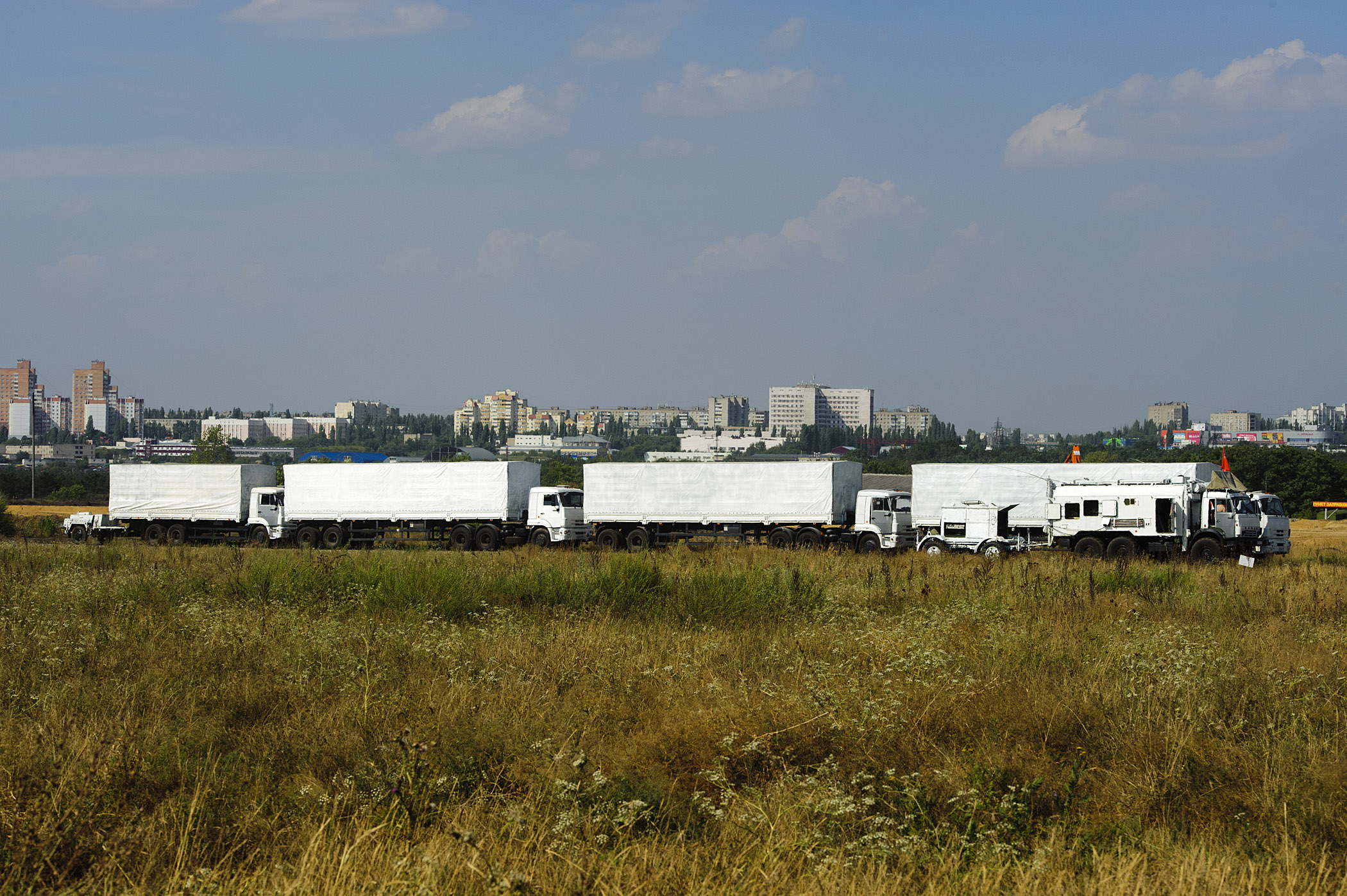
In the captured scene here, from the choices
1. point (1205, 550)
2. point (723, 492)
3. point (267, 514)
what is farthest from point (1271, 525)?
point (267, 514)

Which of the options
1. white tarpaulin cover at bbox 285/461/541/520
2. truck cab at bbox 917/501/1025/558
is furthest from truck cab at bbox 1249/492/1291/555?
white tarpaulin cover at bbox 285/461/541/520

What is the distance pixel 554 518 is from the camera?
3959cm

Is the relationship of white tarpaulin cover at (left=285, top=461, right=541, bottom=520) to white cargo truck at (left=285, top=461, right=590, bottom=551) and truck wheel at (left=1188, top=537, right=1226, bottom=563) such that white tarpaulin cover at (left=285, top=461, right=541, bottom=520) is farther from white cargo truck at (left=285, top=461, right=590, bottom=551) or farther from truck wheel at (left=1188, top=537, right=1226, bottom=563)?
truck wheel at (left=1188, top=537, right=1226, bottom=563)

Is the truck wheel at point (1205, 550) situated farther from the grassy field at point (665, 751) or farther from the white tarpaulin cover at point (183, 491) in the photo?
the white tarpaulin cover at point (183, 491)

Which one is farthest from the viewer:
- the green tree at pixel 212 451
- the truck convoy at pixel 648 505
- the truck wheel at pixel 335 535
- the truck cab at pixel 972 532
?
the green tree at pixel 212 451

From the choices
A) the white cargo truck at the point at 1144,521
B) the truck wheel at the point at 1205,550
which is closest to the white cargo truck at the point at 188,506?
the white cargo truck at the point at 1144,521

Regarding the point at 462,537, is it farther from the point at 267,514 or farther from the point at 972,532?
the point at 972,532

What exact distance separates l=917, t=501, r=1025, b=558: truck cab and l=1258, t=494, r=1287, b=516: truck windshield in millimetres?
6912

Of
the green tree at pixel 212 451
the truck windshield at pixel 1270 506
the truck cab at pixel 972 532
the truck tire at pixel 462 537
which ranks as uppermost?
the green tree at pixel 212 451

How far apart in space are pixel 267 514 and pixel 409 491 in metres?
6.42

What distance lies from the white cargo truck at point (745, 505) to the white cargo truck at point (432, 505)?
1.79 metres

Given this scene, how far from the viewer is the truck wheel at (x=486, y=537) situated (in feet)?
128

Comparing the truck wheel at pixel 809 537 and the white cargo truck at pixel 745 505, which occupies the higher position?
the white cargo truck at pixel 745 505

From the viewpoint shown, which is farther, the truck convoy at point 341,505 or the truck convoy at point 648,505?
the truck convoy at point 341,505
